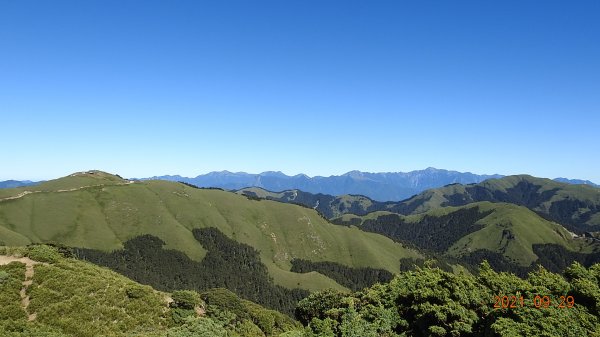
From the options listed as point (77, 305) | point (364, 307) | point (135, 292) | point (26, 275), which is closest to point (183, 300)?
point (135, 292)

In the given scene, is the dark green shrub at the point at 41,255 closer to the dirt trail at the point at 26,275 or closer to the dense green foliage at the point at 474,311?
the dirt trail at the point at 26,275

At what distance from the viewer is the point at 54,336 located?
4669 centimetres

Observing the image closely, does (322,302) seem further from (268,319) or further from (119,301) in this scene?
(119,301)

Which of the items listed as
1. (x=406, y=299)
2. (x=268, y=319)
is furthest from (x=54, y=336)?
(x=268, y=319)

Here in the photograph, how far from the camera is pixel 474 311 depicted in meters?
50.3

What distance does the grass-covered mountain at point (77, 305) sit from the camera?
53.6 m

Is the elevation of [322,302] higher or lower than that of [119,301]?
lower

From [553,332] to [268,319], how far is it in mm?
A: 100854

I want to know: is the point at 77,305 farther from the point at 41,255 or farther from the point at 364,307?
the point at 364,307

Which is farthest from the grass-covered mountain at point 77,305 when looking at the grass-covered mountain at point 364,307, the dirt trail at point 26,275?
the grass-covered mountain at point 364,307
